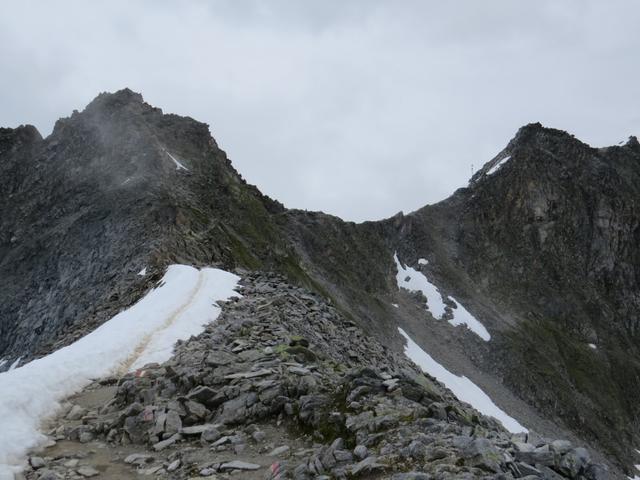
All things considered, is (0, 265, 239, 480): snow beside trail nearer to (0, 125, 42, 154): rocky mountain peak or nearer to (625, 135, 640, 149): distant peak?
(0, 125, 42, 154): rocky mountain peak

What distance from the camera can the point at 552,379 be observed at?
82250 mm

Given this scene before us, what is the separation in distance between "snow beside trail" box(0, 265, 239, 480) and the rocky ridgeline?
2.24ft

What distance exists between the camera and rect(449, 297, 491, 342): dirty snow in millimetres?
86200

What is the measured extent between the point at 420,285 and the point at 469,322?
12.2 meters

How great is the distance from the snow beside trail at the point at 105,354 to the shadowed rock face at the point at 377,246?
5.49m

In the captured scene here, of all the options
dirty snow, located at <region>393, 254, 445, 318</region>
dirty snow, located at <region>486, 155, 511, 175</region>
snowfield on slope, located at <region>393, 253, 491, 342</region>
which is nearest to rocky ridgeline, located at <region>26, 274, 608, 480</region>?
snowfield on slope, located at <region>393, 253, 491, 342</region>

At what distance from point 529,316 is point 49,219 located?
265 feet

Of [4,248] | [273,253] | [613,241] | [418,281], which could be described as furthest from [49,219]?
[613,241]

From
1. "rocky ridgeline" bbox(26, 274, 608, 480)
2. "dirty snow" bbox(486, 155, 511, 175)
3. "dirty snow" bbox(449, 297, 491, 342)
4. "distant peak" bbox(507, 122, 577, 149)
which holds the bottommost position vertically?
"rocky ridgeline" bbox(26, 274, 608, 480)

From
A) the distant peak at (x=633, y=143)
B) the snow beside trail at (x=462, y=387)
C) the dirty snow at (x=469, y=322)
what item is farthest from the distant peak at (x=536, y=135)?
the snow beside trail at (x=462, y=387)

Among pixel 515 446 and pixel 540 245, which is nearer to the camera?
pixel 515 446

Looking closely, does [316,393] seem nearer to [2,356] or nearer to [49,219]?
[2,356]

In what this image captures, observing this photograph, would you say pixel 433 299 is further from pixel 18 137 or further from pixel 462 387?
pixel 18 137

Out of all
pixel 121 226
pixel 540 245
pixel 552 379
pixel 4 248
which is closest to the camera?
pixel 121 226
